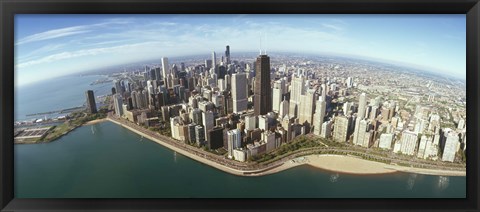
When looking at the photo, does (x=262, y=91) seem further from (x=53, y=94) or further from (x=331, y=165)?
(x=53, y=94)

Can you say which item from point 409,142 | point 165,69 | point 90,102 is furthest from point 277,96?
point 90,102

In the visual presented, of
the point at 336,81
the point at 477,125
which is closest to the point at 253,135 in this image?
the point at 336,81

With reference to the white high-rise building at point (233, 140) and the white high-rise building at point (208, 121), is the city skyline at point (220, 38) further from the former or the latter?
the white high-rise building at point (233, 140)


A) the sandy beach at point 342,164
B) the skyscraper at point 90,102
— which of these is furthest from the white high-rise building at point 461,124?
the skyscraper at point 90,102

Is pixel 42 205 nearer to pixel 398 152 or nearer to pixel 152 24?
pixel 152 24

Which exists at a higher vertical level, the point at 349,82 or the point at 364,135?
the point at 349,82
